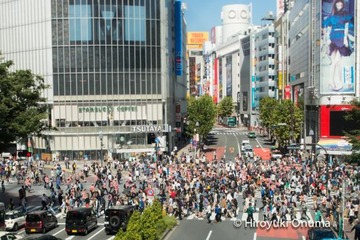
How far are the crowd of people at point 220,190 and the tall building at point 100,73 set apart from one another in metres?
18.2

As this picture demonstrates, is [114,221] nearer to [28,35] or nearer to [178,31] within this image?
[28,35]

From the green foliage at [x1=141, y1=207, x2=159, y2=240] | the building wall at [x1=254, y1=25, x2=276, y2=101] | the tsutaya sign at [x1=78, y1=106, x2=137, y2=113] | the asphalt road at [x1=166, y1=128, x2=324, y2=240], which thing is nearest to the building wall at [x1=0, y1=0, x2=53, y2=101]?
the tsutaya sign at [x1=78, y1=106, x2=137, y2=113]

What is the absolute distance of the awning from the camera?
7056 centimetres

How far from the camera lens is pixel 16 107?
40.2 metres

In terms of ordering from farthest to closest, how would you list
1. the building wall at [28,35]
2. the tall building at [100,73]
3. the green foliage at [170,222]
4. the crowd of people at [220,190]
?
the building wall at [28,35]
the tall building at [100,73]
the crowd of people at [220,190]
the green foliage at [170,222]

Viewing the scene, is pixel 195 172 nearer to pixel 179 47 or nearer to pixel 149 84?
pixel 149 84

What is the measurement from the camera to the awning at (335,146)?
2778 inches

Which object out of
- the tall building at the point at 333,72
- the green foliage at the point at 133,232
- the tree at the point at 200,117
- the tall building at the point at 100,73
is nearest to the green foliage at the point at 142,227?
the green foliage at the point at 133,232

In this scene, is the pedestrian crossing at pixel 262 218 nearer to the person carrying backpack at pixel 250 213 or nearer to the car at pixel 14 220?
the person carrying backpack at pixel 250 213

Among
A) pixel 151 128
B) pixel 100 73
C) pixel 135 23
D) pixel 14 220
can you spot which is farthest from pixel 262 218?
pixel 135 23

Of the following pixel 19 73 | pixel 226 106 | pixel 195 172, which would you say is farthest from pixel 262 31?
pixel 19 73

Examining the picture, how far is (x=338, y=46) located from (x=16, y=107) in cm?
4701

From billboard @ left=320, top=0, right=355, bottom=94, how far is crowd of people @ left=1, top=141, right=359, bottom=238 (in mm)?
18309

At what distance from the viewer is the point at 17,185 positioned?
54.0 m
